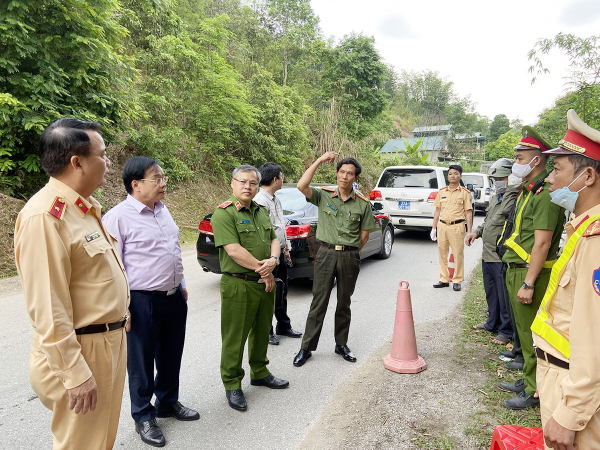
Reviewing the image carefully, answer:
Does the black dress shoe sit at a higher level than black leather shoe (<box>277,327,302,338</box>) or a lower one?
higher

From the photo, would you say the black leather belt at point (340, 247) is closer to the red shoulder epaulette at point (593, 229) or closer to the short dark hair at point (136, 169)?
the short dark hair at point (136, 169)

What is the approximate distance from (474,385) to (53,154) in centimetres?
365

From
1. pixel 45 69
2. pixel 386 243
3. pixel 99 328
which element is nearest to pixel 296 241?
pixel 386 243

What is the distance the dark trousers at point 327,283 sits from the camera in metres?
4.10

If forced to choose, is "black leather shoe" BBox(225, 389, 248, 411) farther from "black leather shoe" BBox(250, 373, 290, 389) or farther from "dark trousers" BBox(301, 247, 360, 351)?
"dark trousers" BBox(301, 247, 360, 351)

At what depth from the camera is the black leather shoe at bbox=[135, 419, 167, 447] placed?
9.14ft

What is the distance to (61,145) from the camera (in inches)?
70.9

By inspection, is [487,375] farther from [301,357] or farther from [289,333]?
[289,333]

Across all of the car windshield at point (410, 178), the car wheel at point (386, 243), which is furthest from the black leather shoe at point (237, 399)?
the car windshield at point (410, 178)

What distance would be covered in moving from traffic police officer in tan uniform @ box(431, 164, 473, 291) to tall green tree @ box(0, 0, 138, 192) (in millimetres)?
7166

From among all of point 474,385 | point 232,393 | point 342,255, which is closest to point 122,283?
point 232,393

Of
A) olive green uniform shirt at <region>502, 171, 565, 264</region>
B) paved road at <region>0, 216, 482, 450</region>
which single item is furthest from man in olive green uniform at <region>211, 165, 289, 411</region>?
olive green uniform shirt at <region>502, 171, 565, 264</region>

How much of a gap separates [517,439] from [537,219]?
5.81 ft

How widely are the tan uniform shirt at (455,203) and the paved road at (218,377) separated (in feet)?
4.17
